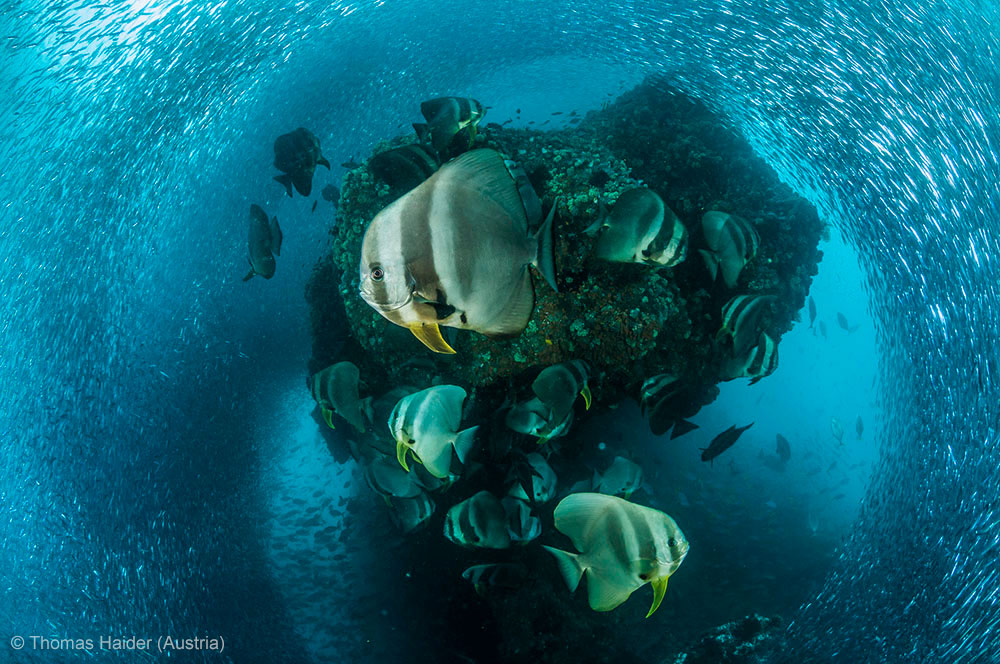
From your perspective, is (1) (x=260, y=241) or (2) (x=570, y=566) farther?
(1) (x=260, y=241)

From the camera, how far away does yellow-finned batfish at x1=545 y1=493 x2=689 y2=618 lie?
7.86ft

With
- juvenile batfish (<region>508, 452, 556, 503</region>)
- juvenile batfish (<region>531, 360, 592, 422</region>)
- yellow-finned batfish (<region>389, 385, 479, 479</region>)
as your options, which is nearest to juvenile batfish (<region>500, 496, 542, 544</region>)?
juvenile batfish (<region>508, 452, 556, 503</region>)

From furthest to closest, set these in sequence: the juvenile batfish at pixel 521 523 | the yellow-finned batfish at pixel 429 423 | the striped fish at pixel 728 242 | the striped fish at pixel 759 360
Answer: the juvenile batfish at pixel 521 523 → the striped fish at pixel 759 360 → the striped fish at pixel 728 242 → the yellow-finned batfish at pixel 429 423

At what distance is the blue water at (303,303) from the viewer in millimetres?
6359

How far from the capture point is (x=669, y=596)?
265 inches

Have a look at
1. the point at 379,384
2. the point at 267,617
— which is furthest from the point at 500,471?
the point at 267,617

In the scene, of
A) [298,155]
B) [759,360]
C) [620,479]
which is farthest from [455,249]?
[298,155]

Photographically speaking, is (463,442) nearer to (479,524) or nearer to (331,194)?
(479,524)

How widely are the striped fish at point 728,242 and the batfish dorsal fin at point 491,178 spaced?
242 centimetres

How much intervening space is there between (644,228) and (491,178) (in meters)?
1.55

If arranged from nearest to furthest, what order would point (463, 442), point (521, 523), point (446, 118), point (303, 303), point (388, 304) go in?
point (388, 304), point (463, 442), point (446, 118), point (521, 523), point (303, 303)

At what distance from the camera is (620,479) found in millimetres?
4109

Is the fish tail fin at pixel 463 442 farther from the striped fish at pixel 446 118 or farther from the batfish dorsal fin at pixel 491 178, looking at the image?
the striped fish at pixel 446 118

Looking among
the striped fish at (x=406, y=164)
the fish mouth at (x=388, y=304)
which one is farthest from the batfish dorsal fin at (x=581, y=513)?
the striped fish at (x=406, y=164)
